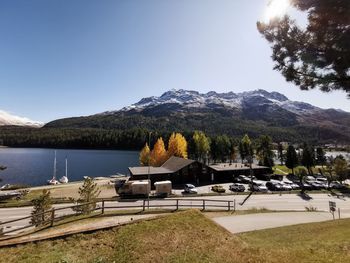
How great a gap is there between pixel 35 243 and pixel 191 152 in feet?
335

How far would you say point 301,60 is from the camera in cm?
1008

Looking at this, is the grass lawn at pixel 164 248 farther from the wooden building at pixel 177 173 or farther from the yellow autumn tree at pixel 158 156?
the yellow autumn tree at pixel 158 156

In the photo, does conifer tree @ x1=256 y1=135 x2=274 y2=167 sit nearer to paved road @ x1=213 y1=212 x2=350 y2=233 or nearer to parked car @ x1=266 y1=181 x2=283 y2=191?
parked car @ x1=266 y1=181 x2=283 y2=191

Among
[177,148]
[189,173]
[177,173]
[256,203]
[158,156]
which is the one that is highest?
[177,148]

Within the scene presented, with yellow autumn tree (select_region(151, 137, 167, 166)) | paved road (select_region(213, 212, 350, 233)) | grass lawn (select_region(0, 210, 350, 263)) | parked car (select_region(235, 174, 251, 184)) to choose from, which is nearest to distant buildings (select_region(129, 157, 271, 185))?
parked car (select_region(235, 174, 251, 184))

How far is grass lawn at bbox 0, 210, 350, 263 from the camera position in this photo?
34.2 ft

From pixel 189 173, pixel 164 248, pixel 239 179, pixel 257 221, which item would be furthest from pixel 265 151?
pixel 164 248

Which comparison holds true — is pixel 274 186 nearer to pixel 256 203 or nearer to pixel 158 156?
pixel 256 203

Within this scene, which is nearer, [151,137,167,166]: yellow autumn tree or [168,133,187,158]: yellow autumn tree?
[151,137,167,166]: yellow autumn tree

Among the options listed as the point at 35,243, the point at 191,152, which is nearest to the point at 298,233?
the point at 35,243

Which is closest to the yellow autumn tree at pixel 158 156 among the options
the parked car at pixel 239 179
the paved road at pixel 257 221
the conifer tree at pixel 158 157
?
the conifer tree at pixel 158 157

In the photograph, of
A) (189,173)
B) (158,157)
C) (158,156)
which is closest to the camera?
(189,173)

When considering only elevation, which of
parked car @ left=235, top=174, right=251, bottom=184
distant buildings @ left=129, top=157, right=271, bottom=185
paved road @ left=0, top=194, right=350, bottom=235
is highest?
distant buildings @ left=129, top=157, right=271, bottom=185

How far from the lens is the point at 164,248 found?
37.2 ft
